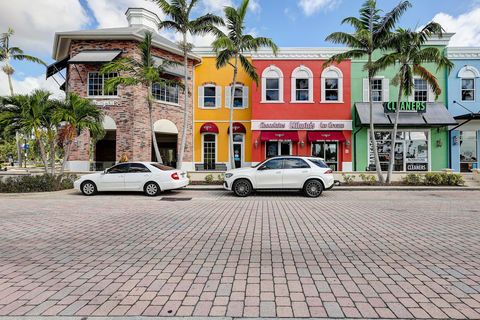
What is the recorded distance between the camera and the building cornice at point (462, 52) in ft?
73.3

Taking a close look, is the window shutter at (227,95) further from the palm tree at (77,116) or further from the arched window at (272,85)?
the palm tree at (77,116)

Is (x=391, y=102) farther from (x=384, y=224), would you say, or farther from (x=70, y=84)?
(x=70, y=84)

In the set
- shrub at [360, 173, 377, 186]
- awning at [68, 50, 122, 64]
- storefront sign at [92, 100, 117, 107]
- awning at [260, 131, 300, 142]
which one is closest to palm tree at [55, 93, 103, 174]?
storefront sign at [92, 100, 117, 107]

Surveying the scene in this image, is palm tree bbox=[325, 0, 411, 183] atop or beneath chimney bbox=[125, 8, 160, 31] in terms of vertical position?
beneath

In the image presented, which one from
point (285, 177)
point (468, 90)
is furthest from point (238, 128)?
point (468, 90)

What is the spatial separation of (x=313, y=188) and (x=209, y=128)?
40.7 ft

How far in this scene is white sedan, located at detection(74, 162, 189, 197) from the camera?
1291 centimetres

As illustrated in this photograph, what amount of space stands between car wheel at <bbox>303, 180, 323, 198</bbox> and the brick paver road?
14.4 ft

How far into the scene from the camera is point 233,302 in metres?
3.23

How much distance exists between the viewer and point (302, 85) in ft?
74.6

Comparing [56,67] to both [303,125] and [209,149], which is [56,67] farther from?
[303,125]

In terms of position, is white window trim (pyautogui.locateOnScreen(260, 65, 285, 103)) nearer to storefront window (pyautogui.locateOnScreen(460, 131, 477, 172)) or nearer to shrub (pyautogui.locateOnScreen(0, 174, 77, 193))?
storefront window (pyautogui.locateOnScreen(460, 131, 477, 172))

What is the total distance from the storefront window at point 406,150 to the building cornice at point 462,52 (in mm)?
6224

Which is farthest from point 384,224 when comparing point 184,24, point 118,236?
point 184,24
